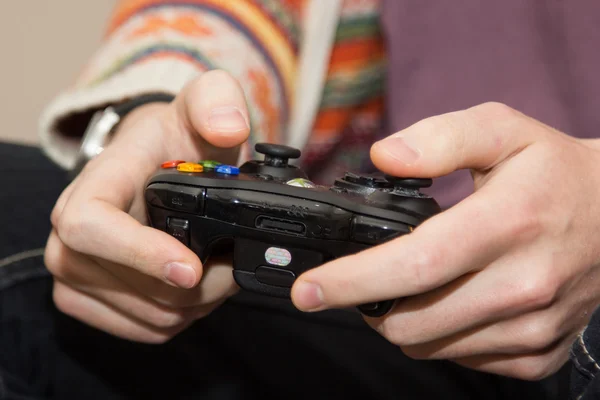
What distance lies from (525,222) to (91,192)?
0.26 meters

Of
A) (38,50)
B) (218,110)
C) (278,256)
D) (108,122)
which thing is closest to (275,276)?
(278,256)

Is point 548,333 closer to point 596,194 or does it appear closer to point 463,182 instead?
point 596,194

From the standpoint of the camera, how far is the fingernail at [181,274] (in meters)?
0.34

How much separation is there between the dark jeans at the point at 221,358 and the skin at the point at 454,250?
0.08 metres

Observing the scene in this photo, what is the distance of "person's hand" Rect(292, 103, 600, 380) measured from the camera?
31cm

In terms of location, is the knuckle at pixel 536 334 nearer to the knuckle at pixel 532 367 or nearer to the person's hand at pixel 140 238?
the knuckle at pixel 532 367

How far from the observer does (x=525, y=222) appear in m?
0.32

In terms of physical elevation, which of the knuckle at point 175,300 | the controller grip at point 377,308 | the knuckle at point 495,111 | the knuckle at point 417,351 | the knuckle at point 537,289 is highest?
the knuckle at point 495,111

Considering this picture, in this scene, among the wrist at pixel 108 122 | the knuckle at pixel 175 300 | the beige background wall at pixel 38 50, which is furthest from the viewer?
the beige background wall at pixel 38 50

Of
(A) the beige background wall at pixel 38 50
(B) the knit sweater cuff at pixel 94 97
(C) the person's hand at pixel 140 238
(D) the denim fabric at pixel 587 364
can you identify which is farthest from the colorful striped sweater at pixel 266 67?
(A) the beige background wall at pixel 38 50

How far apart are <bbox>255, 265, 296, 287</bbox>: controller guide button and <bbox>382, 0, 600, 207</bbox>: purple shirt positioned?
29 cm

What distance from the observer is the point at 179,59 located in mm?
587

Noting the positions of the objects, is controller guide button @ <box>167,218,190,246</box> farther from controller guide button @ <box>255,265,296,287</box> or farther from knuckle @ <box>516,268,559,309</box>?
knuckle @ <box>516,268,559,309</box>

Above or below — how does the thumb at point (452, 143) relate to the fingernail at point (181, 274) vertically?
above
